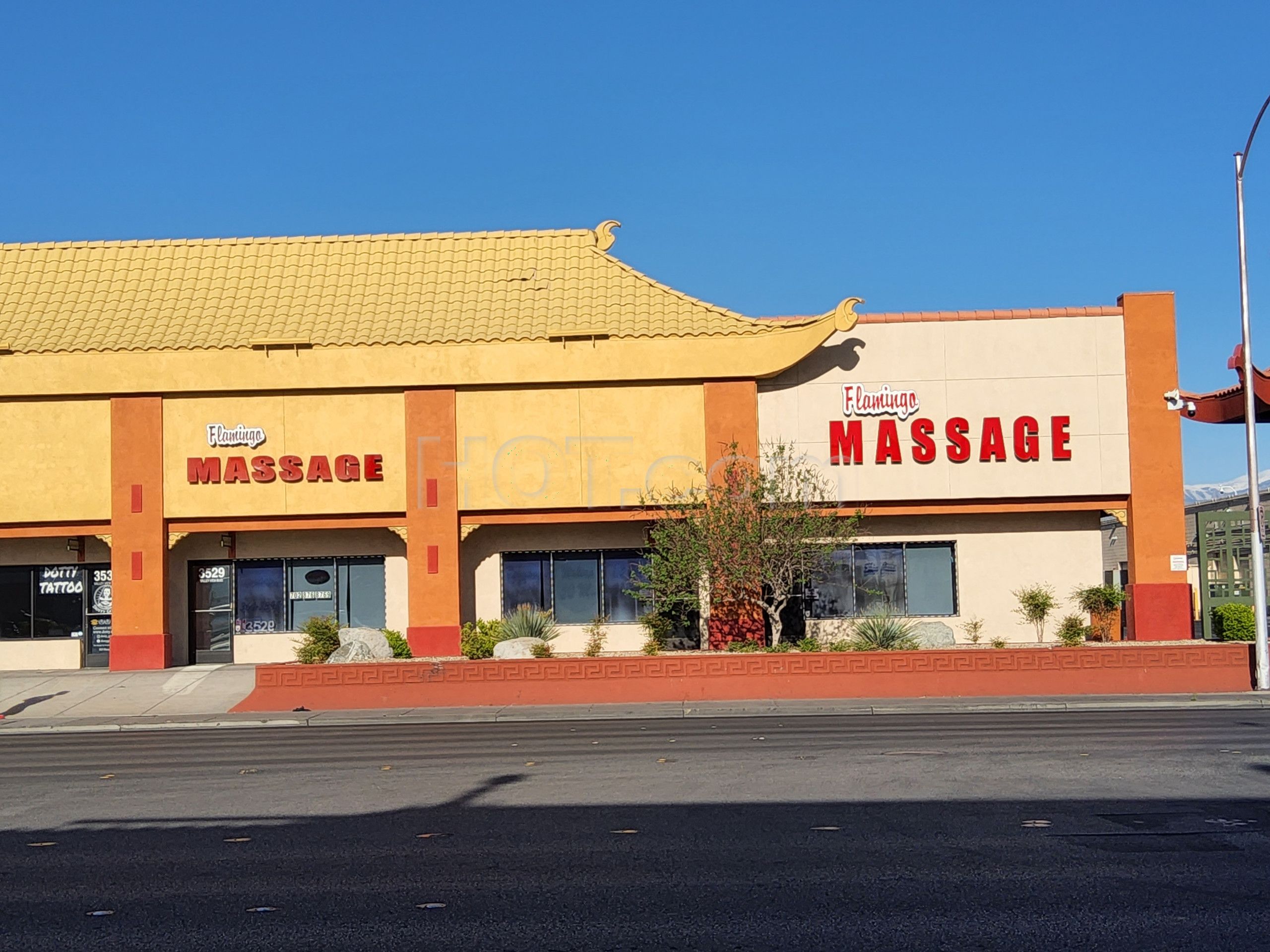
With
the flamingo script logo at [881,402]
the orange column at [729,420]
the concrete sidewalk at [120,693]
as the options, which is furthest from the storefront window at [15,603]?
the flamingo script logo at [881,402]

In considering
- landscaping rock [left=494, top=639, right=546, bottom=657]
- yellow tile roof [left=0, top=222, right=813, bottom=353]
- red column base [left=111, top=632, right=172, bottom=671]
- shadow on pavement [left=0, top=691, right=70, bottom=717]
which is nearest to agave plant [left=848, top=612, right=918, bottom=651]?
landscaping rock [left=494, top=639, right=546, bottom=657]

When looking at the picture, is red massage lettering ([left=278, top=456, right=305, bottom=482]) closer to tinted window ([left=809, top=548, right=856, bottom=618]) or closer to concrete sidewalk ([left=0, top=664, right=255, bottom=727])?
concrete sidewalk ([left=0, top=664, right=255, bottom=727])

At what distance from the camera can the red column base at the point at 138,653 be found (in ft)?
109

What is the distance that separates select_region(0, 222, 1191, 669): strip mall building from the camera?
3362cm

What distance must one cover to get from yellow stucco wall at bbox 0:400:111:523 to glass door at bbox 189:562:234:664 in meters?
3.22

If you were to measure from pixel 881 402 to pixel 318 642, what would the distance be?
49.7 ft

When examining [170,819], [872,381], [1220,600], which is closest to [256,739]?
[170,819]

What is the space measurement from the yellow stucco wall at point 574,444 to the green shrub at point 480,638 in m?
3.01

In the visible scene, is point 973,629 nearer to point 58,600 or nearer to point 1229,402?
point 1229,402

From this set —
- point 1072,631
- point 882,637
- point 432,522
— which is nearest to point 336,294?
point 432,522

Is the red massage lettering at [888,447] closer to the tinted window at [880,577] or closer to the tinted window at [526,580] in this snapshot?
the tinted window at [880,577]

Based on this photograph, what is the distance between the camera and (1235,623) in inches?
1230

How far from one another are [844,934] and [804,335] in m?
26.0

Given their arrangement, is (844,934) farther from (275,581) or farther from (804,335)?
(275,581)
